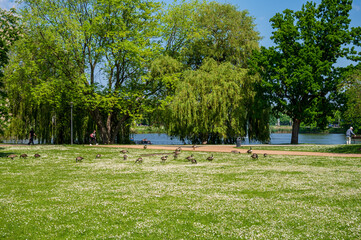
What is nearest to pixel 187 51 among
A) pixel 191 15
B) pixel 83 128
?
pixel 191 15

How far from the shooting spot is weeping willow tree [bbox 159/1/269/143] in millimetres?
45062

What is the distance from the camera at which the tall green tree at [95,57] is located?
45531mm

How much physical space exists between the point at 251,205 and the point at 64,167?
14.3 metres

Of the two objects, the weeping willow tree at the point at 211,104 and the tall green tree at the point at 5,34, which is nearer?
the tall green tree at the point at 5,34

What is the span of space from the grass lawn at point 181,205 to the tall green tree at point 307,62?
94.3 feet

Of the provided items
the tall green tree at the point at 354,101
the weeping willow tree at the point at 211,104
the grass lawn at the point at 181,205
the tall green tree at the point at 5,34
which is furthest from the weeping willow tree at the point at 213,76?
the grass lawn at the point at 181,205

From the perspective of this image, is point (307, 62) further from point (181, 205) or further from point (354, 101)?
point (181, 205)

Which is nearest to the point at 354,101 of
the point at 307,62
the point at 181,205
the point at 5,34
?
the point at 307,62

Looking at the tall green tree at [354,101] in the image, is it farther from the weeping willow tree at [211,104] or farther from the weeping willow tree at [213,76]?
the weeping willow tree at [211,104]

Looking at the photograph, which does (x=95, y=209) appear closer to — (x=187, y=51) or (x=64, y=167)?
(x=64, y=167)

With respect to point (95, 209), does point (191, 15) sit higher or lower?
higher

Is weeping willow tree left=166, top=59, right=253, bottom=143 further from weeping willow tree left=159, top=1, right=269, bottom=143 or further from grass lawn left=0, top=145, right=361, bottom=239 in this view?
grass lawn left=0, top=145, right=361, bottom=239

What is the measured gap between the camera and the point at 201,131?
4616 centimetres

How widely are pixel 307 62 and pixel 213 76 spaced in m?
12.6
